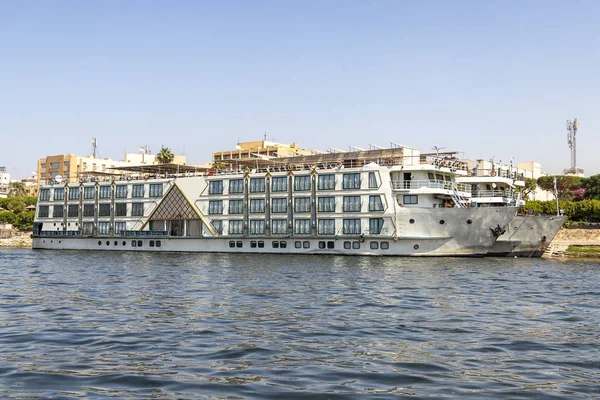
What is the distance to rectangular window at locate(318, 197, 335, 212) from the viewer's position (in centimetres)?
6059

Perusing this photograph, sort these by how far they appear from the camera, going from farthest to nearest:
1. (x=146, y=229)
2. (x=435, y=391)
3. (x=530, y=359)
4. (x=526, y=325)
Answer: (x=146, y=229) → (x=526, y=325) → (x=530, y=359) → (x=435, y=391)

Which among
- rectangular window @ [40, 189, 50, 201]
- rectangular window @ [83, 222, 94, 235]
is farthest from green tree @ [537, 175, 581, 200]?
rectangular window @ [40, 189, 50, 201]

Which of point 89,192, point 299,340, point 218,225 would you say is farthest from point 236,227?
point 299,340

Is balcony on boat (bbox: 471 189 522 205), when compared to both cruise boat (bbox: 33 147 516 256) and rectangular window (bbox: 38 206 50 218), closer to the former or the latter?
cruise boat (bbox: 33 147 516 256)

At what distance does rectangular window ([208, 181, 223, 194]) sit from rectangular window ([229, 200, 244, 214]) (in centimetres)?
226

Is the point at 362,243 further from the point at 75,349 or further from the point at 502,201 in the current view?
the point at 75,349

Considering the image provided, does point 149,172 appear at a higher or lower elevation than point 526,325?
higher

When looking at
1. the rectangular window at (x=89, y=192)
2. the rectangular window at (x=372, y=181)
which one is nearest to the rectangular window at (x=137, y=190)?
the rectangular window at (x=89, y=192)

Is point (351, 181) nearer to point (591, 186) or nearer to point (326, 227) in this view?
point (326, 227)

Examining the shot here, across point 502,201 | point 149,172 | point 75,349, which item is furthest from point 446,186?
point 75,349

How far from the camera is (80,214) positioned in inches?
3066

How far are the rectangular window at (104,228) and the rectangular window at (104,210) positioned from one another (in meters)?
1.09

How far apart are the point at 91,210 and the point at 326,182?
32421mm

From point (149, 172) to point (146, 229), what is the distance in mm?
11156
